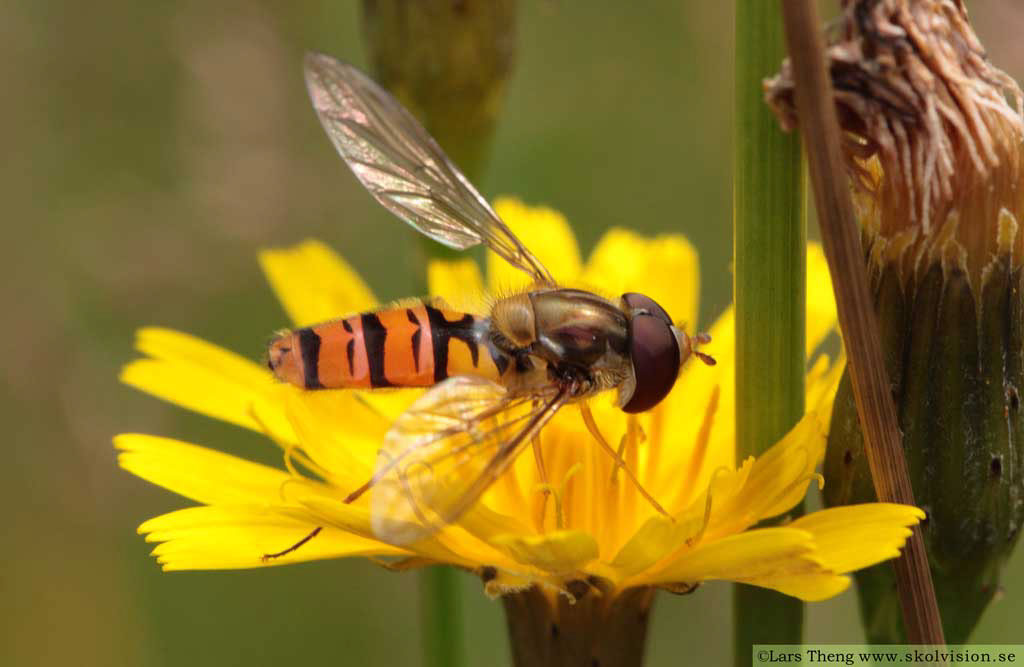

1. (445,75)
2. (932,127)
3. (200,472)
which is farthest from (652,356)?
(445,75)

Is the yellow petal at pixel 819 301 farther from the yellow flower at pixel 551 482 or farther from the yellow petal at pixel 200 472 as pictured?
the yellow petal at pixel 200 472

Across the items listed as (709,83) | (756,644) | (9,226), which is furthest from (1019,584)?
(9,226)

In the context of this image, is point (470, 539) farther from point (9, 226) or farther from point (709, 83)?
point (709, 83)

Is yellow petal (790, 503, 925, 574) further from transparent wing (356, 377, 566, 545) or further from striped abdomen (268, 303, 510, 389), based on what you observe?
striped abdomen (268, 303, 510, 389)

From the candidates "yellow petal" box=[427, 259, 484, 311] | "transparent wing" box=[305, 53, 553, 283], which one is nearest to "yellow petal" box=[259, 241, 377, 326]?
"yellow petal" box=[427, 259, 484, 311]

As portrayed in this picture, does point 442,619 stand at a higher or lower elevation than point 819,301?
lower

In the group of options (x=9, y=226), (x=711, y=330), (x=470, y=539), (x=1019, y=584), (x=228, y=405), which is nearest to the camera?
(x=470, y=539)

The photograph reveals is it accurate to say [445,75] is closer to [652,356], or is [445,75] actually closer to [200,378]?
[200,378]
